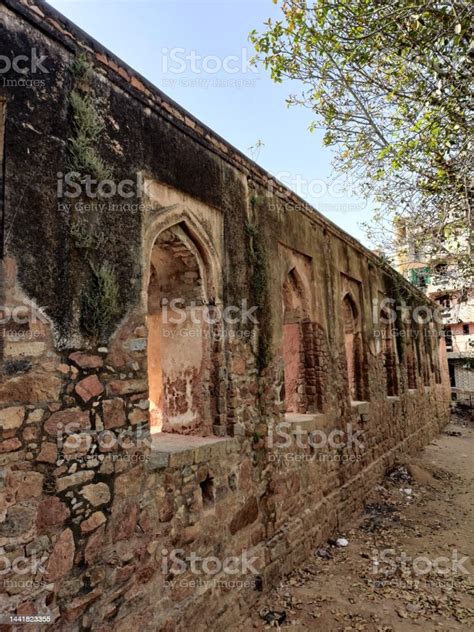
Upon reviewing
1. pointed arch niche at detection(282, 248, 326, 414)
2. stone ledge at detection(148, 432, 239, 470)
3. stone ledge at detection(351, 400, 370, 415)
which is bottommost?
stone ledge at detection(351, 400, 370, 415)

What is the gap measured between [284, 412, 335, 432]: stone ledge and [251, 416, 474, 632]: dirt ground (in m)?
1.55

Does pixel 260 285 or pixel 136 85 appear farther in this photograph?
pixel 260 285

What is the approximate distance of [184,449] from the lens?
3650mm

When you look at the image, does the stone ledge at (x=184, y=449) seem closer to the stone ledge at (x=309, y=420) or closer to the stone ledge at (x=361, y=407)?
the stone ledge at (x=309, y=420)

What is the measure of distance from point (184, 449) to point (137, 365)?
2.85 feet

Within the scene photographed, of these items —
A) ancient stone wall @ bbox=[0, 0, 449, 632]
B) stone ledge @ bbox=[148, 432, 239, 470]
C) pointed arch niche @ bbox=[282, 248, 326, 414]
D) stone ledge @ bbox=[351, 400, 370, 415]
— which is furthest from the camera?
stone ledge @ bbox=[351, 400, 370, 415]

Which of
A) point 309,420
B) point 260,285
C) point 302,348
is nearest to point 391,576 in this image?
point 309,420

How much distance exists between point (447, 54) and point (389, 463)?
7.58 meters

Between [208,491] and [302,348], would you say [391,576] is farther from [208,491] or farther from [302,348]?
[302,348]

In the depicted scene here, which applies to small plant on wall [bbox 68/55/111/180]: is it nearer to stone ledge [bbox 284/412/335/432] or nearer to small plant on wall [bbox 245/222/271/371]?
small plant on wall [bbox 245/222/271/371]

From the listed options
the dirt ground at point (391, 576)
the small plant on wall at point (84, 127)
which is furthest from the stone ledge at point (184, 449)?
the small plant on wall at point (84, 127)

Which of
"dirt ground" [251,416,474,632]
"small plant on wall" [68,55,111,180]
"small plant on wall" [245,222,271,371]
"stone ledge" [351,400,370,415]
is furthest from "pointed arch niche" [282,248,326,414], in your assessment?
"small plant on wall" [68,55,111,180]

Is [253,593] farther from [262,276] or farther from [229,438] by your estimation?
[262,276]

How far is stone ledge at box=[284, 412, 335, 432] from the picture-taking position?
18.1 ft
